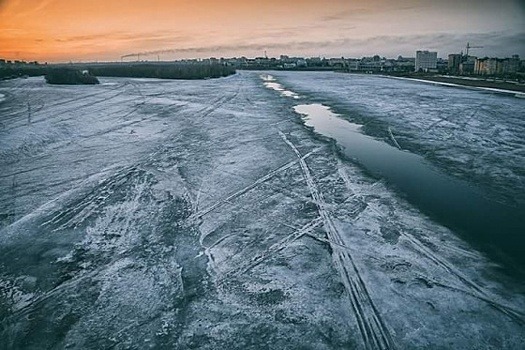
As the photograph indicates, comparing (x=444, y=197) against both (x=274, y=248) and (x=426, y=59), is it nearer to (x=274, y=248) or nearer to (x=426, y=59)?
(x=274, y=248)

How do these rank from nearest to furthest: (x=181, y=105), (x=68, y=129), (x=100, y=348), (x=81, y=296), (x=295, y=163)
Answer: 1. (x=100, y=348)
2. (x=81, y=296)
3. (x=295, y=163)
4. (x=68, y=129)
5. (x=181, y=105)

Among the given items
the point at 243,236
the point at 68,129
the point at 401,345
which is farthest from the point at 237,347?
the point at 68,129

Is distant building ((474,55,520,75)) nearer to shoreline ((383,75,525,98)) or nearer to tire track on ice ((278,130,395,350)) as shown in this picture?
shoreline ((383,75,525,98))

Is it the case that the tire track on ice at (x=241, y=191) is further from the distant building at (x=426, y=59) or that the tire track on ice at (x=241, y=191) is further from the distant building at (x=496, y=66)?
the distant building at (x=426, y=59)

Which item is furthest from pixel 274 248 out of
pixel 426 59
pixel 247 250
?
pixel 426 59

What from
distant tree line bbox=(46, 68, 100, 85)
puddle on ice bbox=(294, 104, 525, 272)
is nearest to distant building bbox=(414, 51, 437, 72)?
distant tree line bbox=(46, 68, 100, 85)

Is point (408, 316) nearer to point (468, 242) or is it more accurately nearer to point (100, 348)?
point (468, 242)
